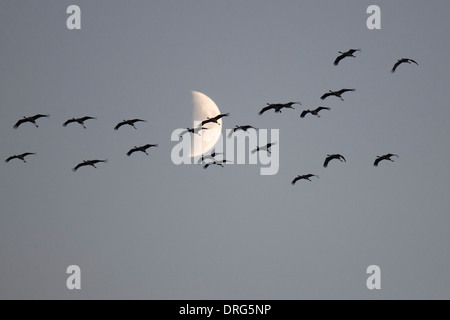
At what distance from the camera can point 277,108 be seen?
127 m
